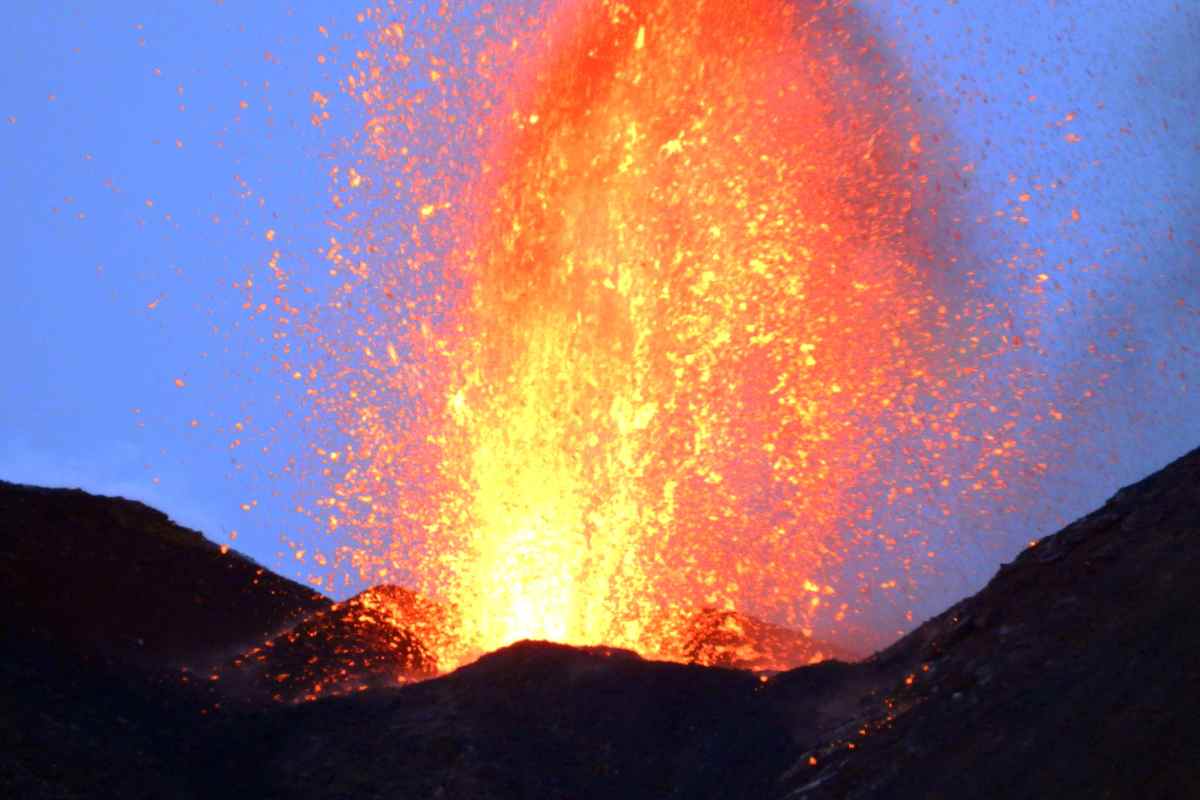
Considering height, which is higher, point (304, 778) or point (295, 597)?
point (295, 597)

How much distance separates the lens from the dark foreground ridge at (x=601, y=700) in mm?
8820

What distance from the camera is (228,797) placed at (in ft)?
40.0

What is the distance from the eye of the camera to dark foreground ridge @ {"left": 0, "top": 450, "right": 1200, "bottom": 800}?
8.82m

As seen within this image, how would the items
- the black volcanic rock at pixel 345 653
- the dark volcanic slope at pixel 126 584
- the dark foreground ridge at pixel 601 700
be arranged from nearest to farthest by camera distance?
1. the dark foreground ridge at pixel 601 700
2. the dark volcanic slope at pixel 126 584
3. the black volcanic rock at pixel 345 653

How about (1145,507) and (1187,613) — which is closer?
(1187,613)

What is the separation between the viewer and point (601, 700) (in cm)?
1419

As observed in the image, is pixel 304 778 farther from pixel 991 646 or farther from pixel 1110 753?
pixel 1110 753

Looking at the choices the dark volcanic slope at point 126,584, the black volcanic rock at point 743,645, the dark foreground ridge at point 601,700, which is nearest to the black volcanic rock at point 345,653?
the dark foreground ridge at point 601,700

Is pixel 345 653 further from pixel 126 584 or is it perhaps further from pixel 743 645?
pixel 743 645

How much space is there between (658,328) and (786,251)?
5229 millimetres

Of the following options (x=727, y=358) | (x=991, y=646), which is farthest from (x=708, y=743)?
(x=727, y=358)

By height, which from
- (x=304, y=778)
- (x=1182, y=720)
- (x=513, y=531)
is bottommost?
(x=1182, y=720)

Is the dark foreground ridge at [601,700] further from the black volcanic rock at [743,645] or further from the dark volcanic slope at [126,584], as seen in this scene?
the black volcanic rock at [743,645]

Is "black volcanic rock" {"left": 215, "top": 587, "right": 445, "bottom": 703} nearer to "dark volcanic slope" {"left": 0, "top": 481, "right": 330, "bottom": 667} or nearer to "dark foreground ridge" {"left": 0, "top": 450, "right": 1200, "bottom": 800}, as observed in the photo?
"dark foreground ridge" {"left": 0, "top": 450, "right": 1200, "bottom": 800}
